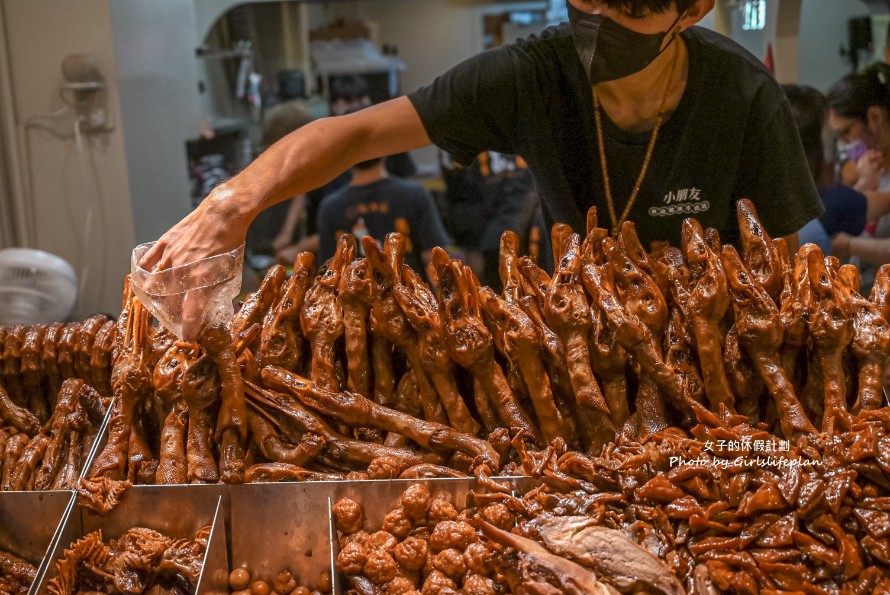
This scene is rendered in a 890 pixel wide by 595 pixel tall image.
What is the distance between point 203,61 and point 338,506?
4.40m

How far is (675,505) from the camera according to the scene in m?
1.37

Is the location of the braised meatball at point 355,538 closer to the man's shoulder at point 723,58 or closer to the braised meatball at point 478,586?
the braised meatball at point 478,586

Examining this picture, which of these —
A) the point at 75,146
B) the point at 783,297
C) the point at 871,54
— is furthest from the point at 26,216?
the point at 871,54

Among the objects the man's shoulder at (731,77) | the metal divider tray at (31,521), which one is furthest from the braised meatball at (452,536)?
the man's shoulder at (731,77)

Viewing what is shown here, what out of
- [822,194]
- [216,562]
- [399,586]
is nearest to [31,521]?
[216,562]

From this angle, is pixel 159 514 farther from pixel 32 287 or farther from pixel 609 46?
pixel 32 287

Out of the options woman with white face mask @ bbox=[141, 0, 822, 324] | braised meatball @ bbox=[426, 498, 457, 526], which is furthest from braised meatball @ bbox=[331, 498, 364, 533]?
woman with white face mask @ bbox=[141, 0, 822, 324]

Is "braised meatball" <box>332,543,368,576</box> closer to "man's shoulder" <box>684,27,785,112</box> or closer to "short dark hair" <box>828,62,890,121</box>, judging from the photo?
"man's shoulder" <box>684,27,785,112</box>

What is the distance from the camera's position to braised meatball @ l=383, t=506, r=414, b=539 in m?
1.44

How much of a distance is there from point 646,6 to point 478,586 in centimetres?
124

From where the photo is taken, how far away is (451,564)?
1.35 metres

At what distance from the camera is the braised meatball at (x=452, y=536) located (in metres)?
1.38

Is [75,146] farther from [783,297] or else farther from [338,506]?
[783,297]

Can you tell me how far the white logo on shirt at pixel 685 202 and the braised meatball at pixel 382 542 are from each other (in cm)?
119
